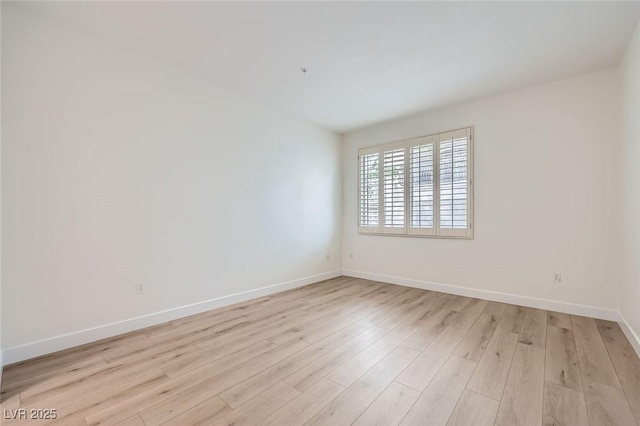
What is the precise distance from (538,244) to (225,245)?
12.5 ft

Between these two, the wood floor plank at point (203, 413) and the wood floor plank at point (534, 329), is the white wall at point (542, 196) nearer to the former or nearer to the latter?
the wood floor plank at point (534, 329)

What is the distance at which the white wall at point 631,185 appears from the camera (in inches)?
88.2

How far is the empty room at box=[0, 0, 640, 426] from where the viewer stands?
180cm

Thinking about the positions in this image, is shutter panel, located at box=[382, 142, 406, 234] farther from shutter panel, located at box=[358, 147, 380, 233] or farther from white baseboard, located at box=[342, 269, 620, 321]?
white baseboard, located at box=[342, 269, 620, 321]

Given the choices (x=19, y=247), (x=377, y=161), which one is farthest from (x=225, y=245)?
(x=377, y=161)

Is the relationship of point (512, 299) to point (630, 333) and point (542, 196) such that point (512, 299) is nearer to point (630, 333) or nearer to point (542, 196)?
point (630, 333)

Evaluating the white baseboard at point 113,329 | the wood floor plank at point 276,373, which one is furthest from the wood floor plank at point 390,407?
the white baseboard at point 113,329

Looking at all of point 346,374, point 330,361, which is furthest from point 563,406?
point 330,361

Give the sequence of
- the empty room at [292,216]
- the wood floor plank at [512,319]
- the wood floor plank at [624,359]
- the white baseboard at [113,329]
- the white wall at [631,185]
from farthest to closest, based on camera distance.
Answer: the wood floor plank at [512,319] → the white wall at [631,185] → the white baseboard at [113,329] → the empty room at [292,216] → the wood floor plank at [624,359]

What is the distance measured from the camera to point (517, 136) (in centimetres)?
344

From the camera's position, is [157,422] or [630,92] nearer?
[157,422]

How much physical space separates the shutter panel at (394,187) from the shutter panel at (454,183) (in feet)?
1.97

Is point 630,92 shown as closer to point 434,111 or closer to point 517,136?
point 517,136

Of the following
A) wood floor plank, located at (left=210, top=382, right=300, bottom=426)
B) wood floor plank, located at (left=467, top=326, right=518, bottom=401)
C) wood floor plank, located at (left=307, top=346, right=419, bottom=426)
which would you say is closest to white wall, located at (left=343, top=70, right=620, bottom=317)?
wood floor plank, located at (left=467, top=326, right=518, bottom=401)
